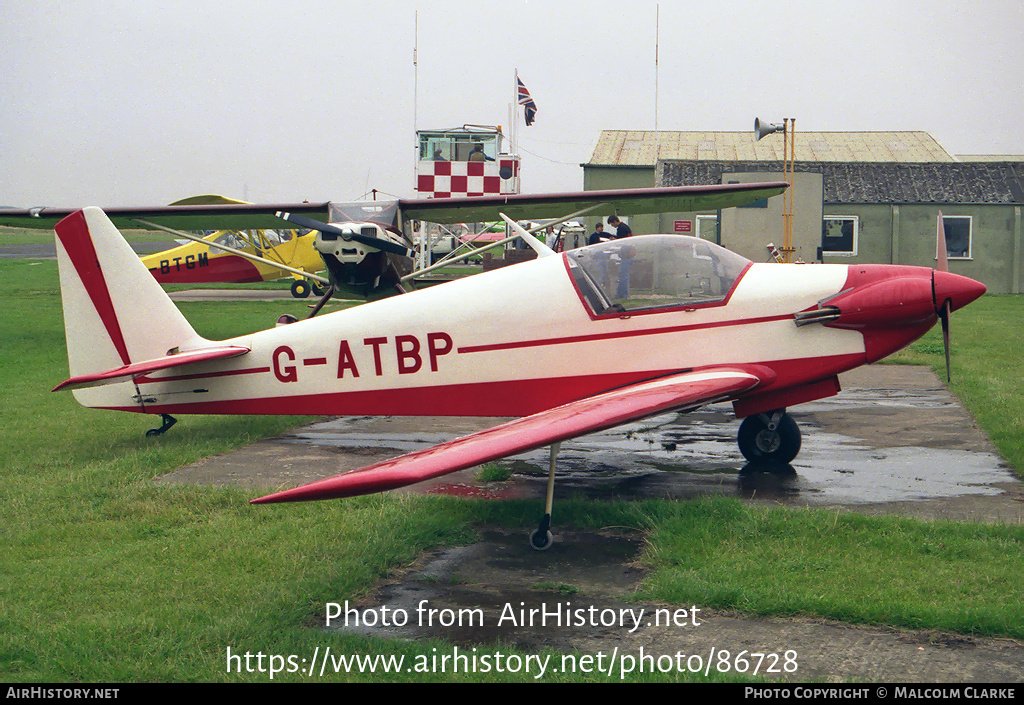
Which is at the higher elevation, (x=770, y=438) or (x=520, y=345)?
(x=520, y=345)

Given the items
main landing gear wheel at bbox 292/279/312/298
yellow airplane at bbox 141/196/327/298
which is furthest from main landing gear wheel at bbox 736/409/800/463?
main landing gear wheel at bbox 292/279/312/298

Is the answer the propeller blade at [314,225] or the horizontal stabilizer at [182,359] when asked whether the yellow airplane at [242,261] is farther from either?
the horizontal stabilizer at [182,359]

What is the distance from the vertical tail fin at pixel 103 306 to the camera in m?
8.02

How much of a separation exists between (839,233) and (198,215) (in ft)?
67.5

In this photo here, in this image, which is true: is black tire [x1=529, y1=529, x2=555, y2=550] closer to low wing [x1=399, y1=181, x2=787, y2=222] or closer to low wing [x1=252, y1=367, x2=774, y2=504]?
low wing [x1=252, y1=367, x2=774, y2=504]

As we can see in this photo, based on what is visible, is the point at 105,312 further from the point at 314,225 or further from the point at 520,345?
the point at 314,225

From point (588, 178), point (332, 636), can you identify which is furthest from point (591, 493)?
point (588, 178)

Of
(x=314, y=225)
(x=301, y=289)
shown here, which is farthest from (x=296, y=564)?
(x=301, y=289)

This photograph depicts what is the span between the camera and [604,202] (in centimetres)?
1477

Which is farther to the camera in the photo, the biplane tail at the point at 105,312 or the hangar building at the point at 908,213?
the hangar building at the point at 908,213

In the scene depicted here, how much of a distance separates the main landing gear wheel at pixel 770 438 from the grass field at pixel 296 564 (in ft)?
5.38

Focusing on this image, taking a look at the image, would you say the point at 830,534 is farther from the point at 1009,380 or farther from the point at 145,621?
the point at 1009,380

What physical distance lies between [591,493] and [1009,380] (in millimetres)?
7129

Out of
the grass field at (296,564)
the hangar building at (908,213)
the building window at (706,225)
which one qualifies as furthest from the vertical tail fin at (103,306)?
the building window at (706,225)
